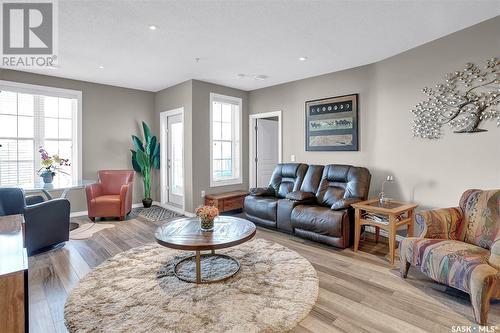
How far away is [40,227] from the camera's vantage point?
3252mm

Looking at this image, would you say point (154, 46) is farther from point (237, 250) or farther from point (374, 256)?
point (374, 256)

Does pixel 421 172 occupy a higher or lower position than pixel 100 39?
lower

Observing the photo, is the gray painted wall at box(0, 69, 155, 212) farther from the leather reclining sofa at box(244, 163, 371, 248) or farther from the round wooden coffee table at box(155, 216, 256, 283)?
the round wooden coffee table at box(155, 216, 256, 283)

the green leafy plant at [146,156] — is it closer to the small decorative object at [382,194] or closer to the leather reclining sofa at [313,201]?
the leather reclining sofa at [313,201]

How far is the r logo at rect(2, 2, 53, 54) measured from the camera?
8.69 feet

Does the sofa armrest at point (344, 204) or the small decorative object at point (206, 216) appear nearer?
the small decorative object at point (206, 216)

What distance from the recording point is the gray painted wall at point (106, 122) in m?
5.25

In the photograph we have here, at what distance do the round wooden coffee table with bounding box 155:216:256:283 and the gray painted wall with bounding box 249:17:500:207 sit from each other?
2.42m

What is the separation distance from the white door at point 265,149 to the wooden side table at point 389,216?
9.61 ft

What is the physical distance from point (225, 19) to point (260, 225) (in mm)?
3121

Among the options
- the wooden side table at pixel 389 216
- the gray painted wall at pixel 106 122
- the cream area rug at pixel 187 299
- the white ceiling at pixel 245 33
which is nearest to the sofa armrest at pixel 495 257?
the wooden side table at pixel 389 216

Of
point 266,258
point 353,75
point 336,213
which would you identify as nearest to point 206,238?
point 266,258

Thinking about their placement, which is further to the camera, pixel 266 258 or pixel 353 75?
pixel 353 75

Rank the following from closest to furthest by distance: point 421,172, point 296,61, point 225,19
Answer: point 225,19
point 421,172
point 296,61
